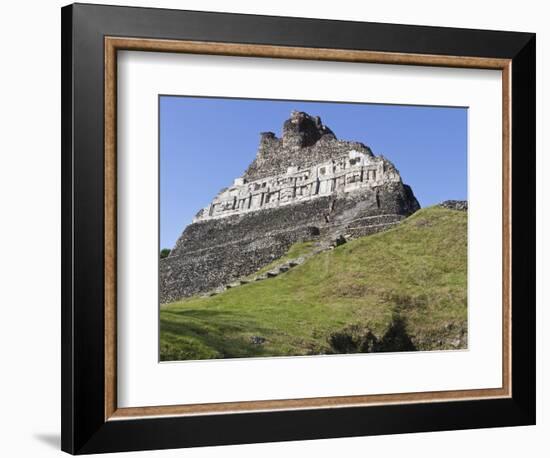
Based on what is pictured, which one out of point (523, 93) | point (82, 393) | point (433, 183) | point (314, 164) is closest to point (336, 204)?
point (314, 164)

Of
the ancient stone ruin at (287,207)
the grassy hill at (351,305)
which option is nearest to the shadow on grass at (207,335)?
the grassy hill at (351,305)

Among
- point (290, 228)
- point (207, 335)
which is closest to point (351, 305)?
point (290, 228)

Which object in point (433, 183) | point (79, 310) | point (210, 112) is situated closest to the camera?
point (79, 310)

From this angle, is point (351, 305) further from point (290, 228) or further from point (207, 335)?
point (207, 335)

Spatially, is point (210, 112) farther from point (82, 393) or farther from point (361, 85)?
point (82, 393)

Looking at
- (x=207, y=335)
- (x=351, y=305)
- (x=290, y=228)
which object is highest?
(x=290, y=228)

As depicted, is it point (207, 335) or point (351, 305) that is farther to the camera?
point (351, 305)
